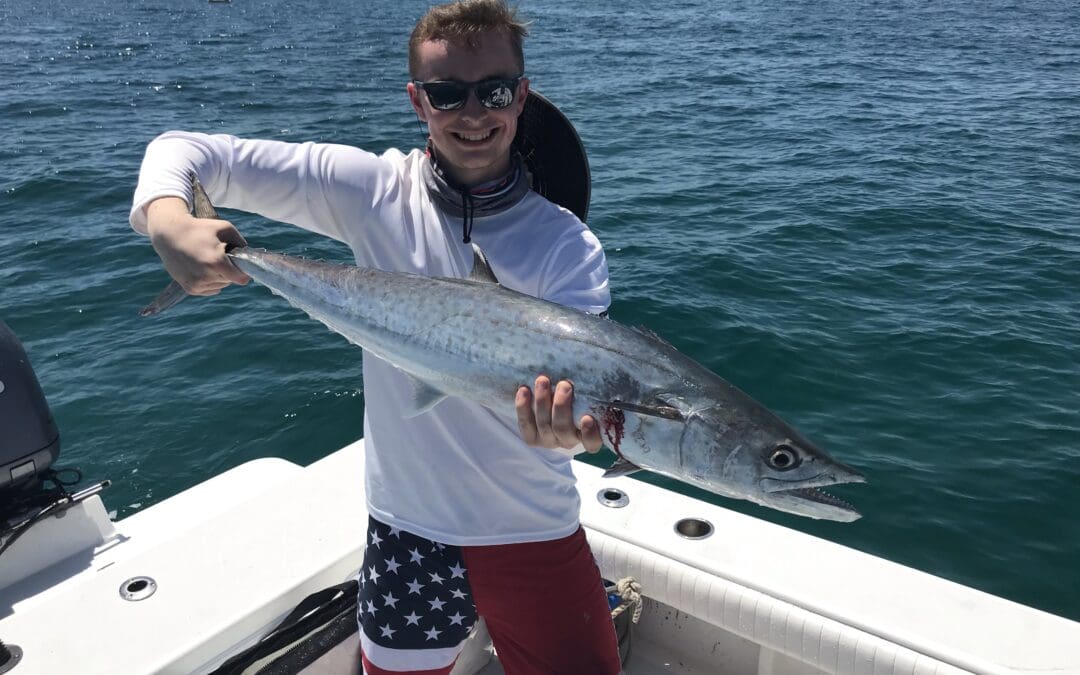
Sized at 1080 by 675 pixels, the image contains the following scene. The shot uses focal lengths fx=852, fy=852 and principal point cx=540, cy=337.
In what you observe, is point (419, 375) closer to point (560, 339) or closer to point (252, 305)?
point (560, 339)

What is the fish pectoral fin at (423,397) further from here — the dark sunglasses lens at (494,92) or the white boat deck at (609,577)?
the dark sunglasses lens at (494,92)

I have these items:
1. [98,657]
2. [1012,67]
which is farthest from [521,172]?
[1012,67]

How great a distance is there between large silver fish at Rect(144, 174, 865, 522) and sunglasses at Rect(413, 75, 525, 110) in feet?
1.69

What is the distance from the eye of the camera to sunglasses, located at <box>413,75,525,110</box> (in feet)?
8.59

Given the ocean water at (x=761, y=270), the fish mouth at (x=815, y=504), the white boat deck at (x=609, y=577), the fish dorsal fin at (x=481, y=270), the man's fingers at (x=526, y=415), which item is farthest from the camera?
the ocean water at (x=761, y=270)

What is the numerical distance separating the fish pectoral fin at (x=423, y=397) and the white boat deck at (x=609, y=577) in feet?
2.37

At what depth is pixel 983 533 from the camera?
5.89 m

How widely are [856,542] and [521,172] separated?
418cm

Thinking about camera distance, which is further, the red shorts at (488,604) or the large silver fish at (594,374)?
the red shorts at (488,604)

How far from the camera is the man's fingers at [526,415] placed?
7.73 feet

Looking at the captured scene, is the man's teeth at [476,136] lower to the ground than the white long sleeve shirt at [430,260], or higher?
higher

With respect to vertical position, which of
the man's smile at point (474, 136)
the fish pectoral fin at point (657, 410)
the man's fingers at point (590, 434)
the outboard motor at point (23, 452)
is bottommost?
the outboard motor at point (23, 452)

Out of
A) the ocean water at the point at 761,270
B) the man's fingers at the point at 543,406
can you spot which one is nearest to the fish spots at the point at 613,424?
the man's fingers at the point at 543,406

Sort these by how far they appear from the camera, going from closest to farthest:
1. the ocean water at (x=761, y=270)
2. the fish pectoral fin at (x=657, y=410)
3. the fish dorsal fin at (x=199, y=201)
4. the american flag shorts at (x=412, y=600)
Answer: the fish pectoral fin at (x=657, y=410), the fish dorsal fin at (x=199, y=201), the american flag shorts at (x=412, y=600), the ocean water at (x=761, y=270)
